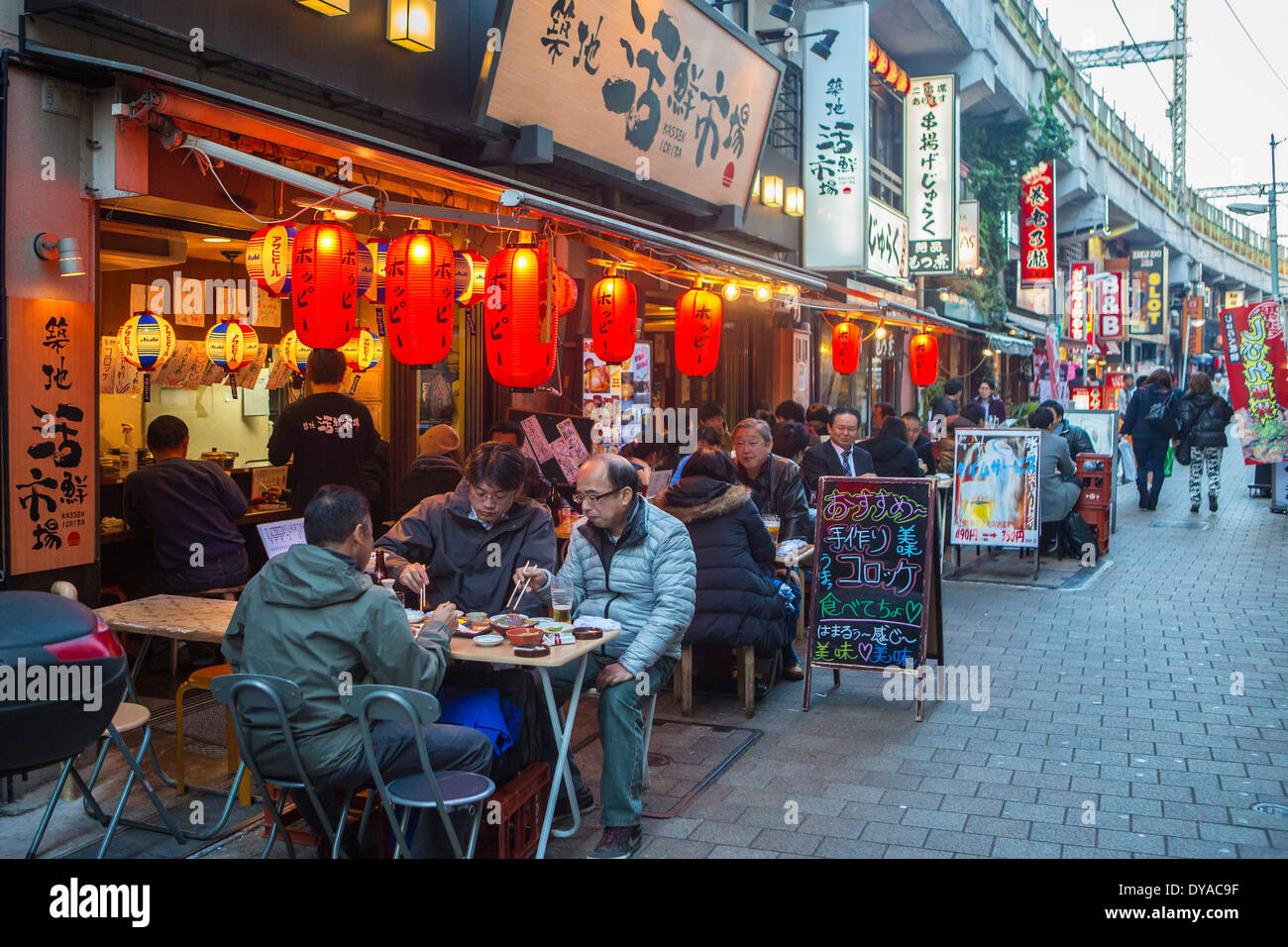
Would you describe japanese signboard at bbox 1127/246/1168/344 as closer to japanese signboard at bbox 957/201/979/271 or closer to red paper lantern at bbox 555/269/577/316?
japanese signboard at bbox 957/201/979/271

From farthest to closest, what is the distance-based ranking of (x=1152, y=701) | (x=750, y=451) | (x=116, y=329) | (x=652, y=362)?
(x=652, y=362), (x=116, y=329), (x=750, y=451), (x=1152, y=701)

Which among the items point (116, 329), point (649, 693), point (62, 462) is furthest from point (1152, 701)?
point (116, 329)

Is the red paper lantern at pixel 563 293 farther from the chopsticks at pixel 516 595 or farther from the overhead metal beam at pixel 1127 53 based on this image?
the overhead metal beam at pixel 1127 53

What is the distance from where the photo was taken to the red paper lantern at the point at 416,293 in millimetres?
7105

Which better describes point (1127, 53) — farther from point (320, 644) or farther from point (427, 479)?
point (320, 644)

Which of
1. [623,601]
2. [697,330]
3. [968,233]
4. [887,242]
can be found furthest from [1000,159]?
[623,601]

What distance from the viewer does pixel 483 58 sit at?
8.55m

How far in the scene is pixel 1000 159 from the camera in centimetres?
2597

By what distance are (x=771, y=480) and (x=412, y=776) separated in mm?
4931

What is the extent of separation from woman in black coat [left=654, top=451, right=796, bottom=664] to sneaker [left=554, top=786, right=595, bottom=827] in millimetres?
1570

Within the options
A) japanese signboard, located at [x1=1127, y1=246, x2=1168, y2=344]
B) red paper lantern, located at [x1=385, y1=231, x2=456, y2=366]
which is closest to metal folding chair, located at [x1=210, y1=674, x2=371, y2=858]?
red paper lantern, located at [x1=385, y1=231, x2=456, y2=366]

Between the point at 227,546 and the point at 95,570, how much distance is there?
4.41ft

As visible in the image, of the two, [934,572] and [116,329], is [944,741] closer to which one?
[934,572]

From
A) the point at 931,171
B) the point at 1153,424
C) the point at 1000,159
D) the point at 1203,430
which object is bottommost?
the point at 1203,430
